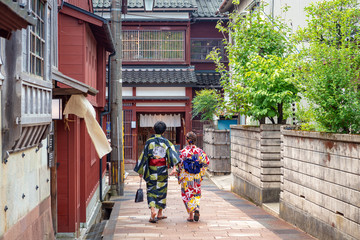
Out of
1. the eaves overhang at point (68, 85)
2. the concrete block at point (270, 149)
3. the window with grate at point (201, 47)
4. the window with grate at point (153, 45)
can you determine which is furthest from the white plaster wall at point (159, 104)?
the eaves overhang at point (68, 85)

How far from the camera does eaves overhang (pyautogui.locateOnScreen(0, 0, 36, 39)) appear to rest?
431cm

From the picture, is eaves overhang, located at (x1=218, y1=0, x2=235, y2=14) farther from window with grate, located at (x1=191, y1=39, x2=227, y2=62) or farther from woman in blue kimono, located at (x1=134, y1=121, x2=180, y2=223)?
woman in blue kimono, located at (x1=134, y1=121, x2=180, y2=223)

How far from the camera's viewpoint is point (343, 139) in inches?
332

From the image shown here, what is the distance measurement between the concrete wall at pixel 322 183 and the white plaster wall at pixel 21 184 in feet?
16.5

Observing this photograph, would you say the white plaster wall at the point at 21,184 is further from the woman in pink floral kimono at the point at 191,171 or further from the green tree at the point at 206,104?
the green tree at the point at 206,104

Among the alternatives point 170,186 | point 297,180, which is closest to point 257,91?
point 297,180

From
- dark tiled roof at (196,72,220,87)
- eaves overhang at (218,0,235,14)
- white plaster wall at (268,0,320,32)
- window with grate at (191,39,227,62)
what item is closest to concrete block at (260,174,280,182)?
white plaster wall at (268,0,320,32)

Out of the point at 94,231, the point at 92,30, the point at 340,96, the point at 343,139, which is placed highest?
the point at 92,30

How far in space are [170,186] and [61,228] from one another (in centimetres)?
953

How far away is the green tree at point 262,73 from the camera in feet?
44.2

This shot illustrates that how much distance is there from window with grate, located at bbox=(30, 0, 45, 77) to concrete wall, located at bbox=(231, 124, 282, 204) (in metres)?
7.13

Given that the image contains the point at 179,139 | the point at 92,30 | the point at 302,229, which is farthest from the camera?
the point at 179,139

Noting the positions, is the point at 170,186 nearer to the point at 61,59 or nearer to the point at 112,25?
the point at 112,25

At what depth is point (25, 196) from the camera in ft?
24.8
